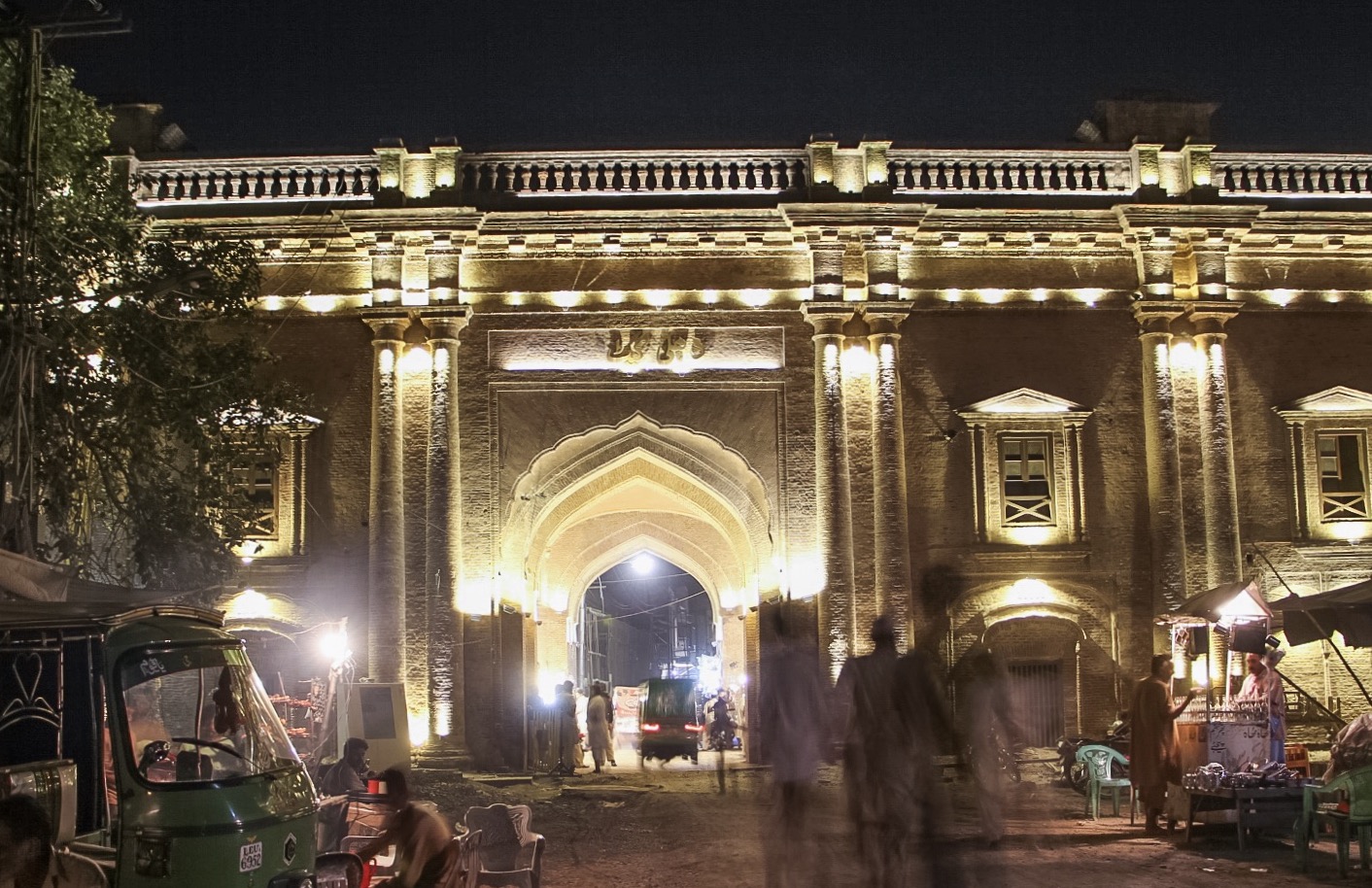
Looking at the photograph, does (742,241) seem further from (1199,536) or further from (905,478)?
(1199,536)

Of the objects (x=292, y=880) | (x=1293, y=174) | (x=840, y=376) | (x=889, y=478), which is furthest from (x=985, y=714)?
(x=1293, y=174)

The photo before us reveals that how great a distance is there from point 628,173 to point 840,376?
4.21m

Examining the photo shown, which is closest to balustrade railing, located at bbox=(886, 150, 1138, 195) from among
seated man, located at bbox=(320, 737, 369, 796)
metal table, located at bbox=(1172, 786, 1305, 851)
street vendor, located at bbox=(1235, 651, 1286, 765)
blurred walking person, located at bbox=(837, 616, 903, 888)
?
street vendor, located at bbox=(1235, 651, 1286, 765)

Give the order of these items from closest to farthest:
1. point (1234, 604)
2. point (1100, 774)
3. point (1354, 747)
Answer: point (1354, 747) < point (1100, 774) < point (1234, 604)

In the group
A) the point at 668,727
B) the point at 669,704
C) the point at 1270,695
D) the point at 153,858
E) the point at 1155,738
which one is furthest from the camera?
the point at 669,704

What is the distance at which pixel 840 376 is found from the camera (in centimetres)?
1931

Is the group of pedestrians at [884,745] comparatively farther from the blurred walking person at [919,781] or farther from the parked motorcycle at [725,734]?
the parked motorcycle at [725,734]

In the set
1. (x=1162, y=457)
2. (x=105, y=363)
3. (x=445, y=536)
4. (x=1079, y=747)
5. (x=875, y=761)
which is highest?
(x=105, y=363)

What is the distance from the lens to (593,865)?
11.8 m

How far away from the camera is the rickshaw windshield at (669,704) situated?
2512cm

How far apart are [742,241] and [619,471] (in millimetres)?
3861

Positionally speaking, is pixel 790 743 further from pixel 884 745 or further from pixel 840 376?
pixel 840 376

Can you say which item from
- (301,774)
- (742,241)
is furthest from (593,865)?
(742,241)

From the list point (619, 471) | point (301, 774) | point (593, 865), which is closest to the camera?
point (301, 774)
